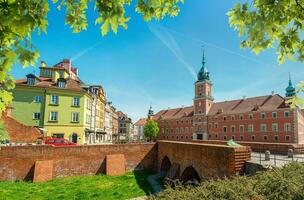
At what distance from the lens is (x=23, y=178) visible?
747 inches

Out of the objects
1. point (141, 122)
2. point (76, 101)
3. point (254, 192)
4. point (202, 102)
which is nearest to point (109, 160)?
point (76, 101)

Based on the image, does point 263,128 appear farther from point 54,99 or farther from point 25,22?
point 25,22

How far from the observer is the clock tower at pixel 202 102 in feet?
194

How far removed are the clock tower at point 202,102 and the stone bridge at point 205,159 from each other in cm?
3921

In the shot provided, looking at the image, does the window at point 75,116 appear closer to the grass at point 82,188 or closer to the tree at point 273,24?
the grass at point 82,188

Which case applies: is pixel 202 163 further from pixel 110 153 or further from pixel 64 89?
pixel 64 89

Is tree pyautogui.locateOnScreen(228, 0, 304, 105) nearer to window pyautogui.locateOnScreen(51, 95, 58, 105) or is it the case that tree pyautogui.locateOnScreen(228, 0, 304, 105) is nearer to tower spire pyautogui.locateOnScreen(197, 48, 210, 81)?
window pyautogui.locateOnScreen(51, 95, 58, 105)

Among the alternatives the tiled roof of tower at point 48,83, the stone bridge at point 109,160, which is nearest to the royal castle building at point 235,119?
the stone bridge at point 109,160

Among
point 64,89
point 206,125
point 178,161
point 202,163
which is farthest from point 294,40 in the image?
point 206,125

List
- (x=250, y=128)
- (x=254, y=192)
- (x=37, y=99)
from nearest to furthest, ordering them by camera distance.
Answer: (x=254, y=192) < (x=37, y=99) < (x=250, y=128)

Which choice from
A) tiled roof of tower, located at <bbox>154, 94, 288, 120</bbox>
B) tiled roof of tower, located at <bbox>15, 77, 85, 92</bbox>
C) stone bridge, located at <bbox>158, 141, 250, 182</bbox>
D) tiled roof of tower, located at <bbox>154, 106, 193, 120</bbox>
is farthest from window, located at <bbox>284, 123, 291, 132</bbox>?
tiled roof of tower, located at <bbox>15, 77, 85, 92</bbox>

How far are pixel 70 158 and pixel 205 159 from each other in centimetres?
1486

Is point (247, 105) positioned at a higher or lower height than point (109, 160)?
higher

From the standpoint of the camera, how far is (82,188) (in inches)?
671
